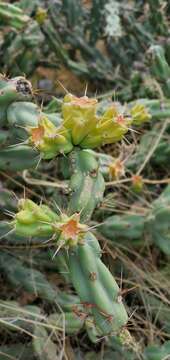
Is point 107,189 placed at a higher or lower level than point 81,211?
lower

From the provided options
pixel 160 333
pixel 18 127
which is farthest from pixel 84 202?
pixel 160 333

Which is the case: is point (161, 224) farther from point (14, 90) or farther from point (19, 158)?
point (14, 90)

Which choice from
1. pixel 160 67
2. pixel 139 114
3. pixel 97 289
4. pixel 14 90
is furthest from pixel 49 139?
pixel 160 67

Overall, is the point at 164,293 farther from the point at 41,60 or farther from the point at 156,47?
the point at 41,60

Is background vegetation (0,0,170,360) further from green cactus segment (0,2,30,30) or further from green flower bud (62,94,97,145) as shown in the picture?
green flower bud (62,94,97,145)

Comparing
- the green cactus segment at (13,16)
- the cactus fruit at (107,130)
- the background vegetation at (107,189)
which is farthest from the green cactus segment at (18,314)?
the green cactus segment at (13,16)

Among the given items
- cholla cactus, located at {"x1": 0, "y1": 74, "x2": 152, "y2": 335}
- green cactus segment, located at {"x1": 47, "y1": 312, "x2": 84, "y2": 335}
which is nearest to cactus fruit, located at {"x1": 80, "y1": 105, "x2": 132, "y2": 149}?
cholla cactus, located at {"x1": 0, "y1": 74, "x2": 152, "y2": 335}
